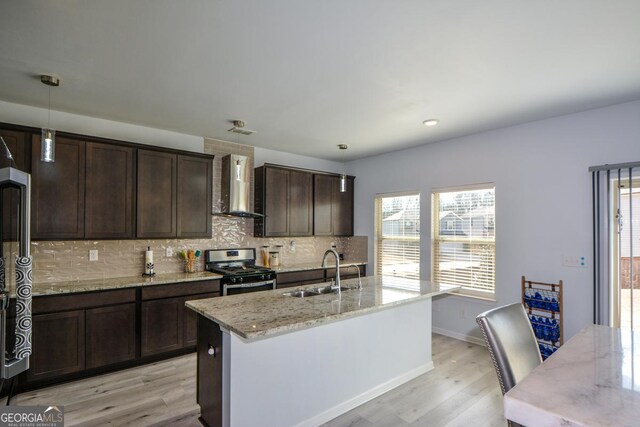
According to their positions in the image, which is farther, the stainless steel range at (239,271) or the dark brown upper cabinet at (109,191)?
the stainless steel range at (239,271)

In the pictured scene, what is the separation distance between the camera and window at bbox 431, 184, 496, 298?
165 inches

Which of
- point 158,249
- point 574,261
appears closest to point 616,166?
point 574,261

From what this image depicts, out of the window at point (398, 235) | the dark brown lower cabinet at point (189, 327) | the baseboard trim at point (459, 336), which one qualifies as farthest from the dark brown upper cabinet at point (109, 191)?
the baseboard trim at point (459, 336)

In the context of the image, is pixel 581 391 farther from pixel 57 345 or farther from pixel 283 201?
pixel 283 201

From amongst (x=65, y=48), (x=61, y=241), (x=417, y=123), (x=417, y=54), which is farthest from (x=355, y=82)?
(x=61, y=241)

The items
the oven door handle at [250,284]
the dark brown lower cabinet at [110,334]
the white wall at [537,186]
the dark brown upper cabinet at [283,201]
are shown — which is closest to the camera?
the dark brown lower cabinet at [110,334]

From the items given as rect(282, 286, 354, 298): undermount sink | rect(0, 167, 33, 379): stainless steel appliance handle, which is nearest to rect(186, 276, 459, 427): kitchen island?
rect(282, 286, 354, 298): undermount sink

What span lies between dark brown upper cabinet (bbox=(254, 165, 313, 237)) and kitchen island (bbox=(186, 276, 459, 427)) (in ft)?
6.85

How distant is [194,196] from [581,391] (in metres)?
3.88

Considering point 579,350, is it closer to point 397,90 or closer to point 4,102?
point 397,90

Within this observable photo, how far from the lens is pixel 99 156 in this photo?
3424 millimetres

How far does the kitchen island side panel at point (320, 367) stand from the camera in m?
2.10

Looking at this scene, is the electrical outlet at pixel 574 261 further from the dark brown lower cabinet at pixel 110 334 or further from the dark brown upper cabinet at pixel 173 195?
the dark brown lower cabinet at pixel 110 334

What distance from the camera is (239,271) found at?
4.21 m
